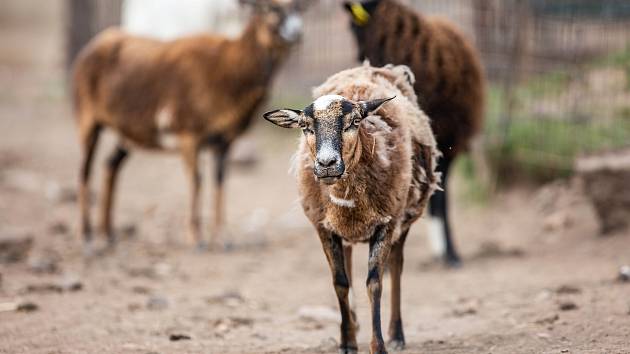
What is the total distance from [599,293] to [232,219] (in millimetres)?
5476

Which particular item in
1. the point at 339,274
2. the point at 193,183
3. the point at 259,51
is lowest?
the point at 193,183

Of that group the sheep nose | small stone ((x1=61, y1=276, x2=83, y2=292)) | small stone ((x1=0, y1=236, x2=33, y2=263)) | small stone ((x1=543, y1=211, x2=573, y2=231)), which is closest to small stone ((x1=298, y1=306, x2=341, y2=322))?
small stone ((x1=61, y1=276, x2=83, y2=292))

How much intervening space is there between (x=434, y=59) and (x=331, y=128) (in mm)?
3406

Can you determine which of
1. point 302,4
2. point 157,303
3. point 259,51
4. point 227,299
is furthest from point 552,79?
point 157,303

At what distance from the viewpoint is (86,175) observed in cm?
943

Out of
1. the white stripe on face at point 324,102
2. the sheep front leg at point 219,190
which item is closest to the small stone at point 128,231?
the sheep front leg at point 219,190

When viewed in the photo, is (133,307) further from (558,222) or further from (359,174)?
(558,222)

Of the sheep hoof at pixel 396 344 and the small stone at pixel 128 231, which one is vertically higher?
the sheep hoof at pixel 396 344

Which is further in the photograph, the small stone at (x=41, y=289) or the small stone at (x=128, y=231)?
the small stone at (x=128, y=231)

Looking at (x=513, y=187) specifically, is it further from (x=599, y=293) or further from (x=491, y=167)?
(x=599, y=293)

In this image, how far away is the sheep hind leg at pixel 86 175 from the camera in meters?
9.16

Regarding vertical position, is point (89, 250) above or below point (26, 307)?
below

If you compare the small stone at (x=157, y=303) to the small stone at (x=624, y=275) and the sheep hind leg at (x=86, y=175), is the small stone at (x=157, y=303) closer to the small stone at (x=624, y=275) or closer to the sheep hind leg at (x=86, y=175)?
the sheep hind leg at (x=86, y=175)

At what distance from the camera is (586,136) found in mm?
9180
